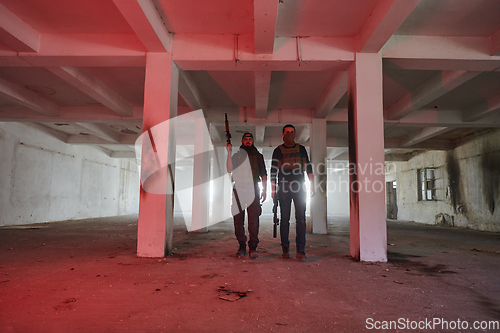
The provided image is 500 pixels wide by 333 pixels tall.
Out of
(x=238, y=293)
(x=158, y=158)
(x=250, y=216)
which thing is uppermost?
(x=158, y=158)

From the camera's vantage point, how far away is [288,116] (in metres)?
7.66

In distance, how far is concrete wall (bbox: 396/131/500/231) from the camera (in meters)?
9.02

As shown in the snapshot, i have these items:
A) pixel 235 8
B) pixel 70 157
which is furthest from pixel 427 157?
pixel 70 157

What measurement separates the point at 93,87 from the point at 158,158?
3024 millimetres

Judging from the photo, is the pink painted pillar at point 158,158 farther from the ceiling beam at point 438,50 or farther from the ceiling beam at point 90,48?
the ceiling beam at point 438,50

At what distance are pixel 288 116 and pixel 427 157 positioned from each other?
8626 mm

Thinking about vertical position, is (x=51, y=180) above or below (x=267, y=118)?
below

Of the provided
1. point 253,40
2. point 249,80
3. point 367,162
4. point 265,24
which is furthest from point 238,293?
point 249,80

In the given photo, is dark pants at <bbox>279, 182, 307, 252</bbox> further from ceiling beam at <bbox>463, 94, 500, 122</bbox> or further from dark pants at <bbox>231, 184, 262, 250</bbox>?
ceiling beam at <bbox>463, 94, 500, 122</bbox>

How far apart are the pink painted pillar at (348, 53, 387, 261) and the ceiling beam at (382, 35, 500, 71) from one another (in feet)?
0.97

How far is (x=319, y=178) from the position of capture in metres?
7.27

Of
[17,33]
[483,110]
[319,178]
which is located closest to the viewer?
[17,33]

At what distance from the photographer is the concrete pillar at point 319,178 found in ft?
23.7

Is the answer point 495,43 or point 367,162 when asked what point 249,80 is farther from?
point 495,43
